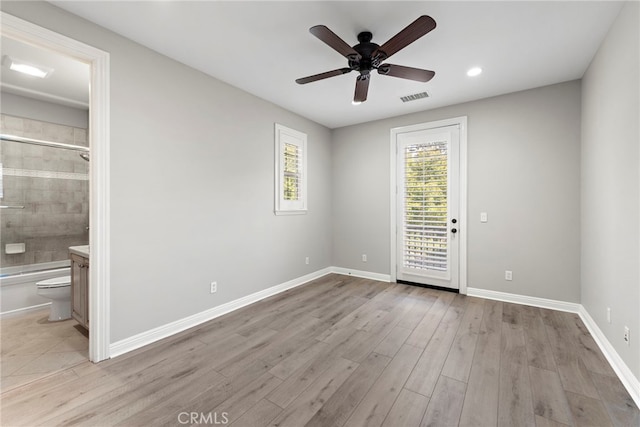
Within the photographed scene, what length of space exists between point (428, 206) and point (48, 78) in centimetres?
517

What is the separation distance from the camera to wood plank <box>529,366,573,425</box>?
1.69 m

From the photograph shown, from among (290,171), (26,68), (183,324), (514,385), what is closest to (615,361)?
(514,385)

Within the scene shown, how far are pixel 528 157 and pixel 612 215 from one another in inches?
58.6

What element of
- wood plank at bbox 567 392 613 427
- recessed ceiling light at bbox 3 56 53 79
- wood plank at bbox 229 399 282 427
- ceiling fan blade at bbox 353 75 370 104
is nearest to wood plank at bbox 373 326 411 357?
wood plank at bbox 229 399 282 427

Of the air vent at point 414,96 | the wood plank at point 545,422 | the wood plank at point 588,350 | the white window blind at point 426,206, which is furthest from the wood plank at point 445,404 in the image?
the air vent at point 414,96

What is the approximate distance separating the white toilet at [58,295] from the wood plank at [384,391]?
3319 millimetres

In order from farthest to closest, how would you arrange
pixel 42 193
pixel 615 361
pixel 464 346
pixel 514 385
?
pixel 42 193
pixel 464 346
pixel 615 361
pixel 514 385

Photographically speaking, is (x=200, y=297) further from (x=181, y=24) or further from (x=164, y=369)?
(x=181, y=24)

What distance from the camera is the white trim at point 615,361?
1.83 metres

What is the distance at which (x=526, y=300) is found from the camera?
3586 millimetres

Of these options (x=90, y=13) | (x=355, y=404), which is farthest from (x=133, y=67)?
(x=355, y=404)

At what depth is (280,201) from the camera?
416cm

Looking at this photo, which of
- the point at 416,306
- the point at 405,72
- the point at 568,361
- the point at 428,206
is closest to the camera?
the point at 568,361

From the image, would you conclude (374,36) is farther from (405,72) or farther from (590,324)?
(590,324)
